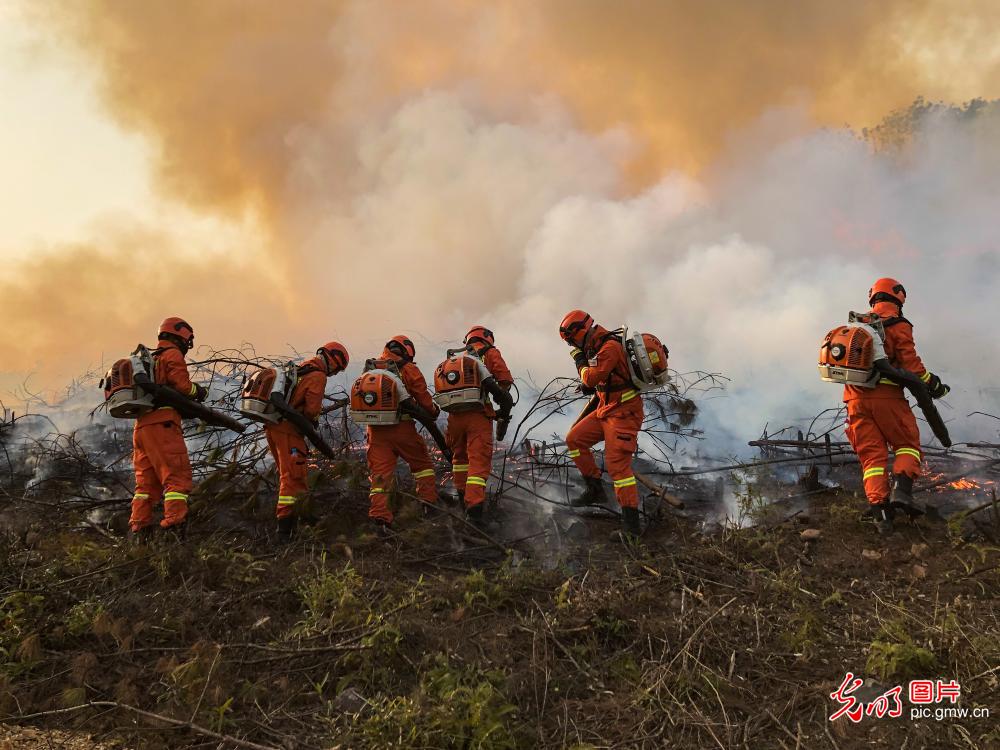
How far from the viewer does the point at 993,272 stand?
16094mm

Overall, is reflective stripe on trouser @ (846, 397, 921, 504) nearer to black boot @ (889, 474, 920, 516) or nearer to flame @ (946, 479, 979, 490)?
black boot @ (889, 474, 920, 516)

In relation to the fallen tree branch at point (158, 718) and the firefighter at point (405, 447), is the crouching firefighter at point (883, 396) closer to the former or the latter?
the firefighter at point (405, 447)

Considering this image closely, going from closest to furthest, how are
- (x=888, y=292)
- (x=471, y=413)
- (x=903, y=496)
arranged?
(x=903, y=496) → (x=888, y=292) → (x=471, y=413)

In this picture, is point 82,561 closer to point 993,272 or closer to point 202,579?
point 202,579

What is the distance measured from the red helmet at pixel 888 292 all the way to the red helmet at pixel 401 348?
5196 millimetres

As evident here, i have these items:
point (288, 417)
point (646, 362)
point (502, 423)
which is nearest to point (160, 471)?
point (288, 417)

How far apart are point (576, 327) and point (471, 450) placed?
1.86 meters

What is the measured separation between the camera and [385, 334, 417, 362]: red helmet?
715 centimetres

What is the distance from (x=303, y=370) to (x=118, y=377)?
182cm

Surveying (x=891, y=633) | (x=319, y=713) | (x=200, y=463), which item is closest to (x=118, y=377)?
(x=200, y=463)

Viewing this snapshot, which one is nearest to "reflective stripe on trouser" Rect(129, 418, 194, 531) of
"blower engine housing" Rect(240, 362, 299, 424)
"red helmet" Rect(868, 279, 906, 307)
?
"blower engine housing" Rect(240, 362, 299, 424)

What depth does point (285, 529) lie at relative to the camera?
5.95 meters

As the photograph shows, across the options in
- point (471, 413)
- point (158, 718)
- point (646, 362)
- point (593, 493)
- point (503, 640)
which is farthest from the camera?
point (593, 493)

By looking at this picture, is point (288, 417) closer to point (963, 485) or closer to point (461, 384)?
point (461, 384)
